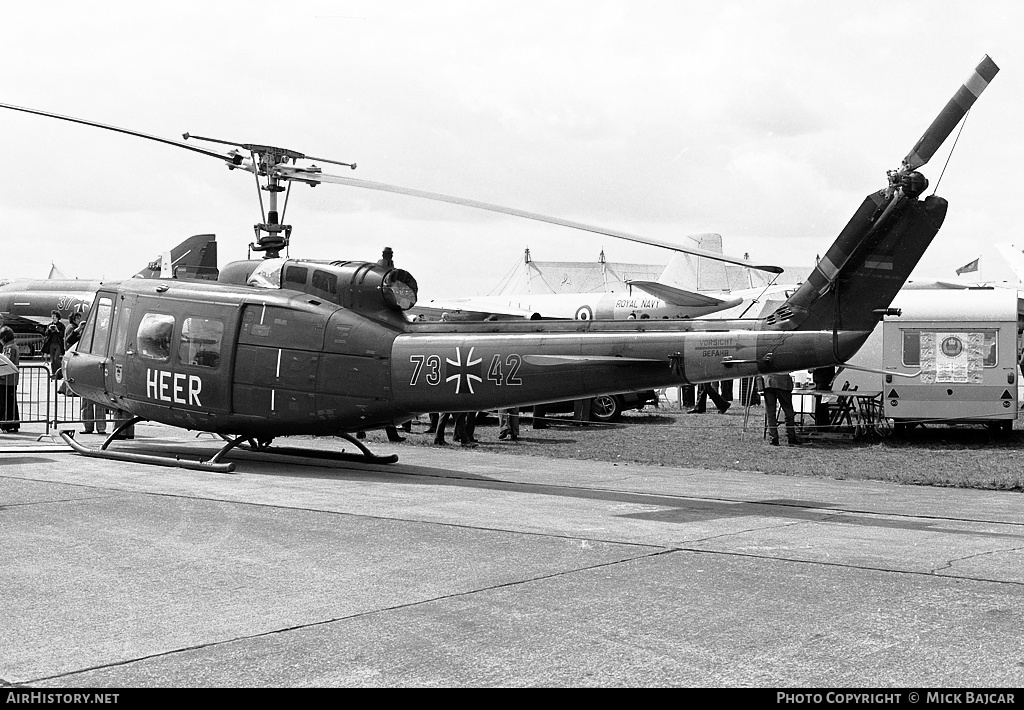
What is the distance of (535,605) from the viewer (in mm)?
6051

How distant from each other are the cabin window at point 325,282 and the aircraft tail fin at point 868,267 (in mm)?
5697

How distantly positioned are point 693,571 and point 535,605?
4.90 feet

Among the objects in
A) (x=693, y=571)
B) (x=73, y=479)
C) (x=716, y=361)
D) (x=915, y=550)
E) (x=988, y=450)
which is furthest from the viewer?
(x=988, y=450)

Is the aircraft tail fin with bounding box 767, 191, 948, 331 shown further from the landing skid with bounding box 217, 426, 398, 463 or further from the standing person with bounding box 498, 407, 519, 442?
the standing person with bounding box 498, 407, 519, 442

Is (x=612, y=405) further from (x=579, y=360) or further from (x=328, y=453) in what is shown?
(x=579, y=360)

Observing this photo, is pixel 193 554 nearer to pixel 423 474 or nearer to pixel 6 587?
pixel 6 587

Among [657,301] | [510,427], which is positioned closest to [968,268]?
[657,301]

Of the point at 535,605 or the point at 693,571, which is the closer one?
the point at 535,605

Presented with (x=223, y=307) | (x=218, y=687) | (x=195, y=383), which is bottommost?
(x=218, y=687)

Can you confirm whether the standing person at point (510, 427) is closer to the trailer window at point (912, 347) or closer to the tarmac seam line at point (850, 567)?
the trailer window at point (912, 347)

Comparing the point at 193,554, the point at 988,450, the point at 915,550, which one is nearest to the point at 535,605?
the point at 193,554

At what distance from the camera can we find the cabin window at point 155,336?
13734 millimetres

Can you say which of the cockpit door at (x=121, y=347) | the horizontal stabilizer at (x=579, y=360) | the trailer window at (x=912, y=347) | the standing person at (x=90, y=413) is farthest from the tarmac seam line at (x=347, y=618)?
the trailer window at (x=912, y=347)

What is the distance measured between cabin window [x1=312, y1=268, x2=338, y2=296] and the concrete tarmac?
109 inches
